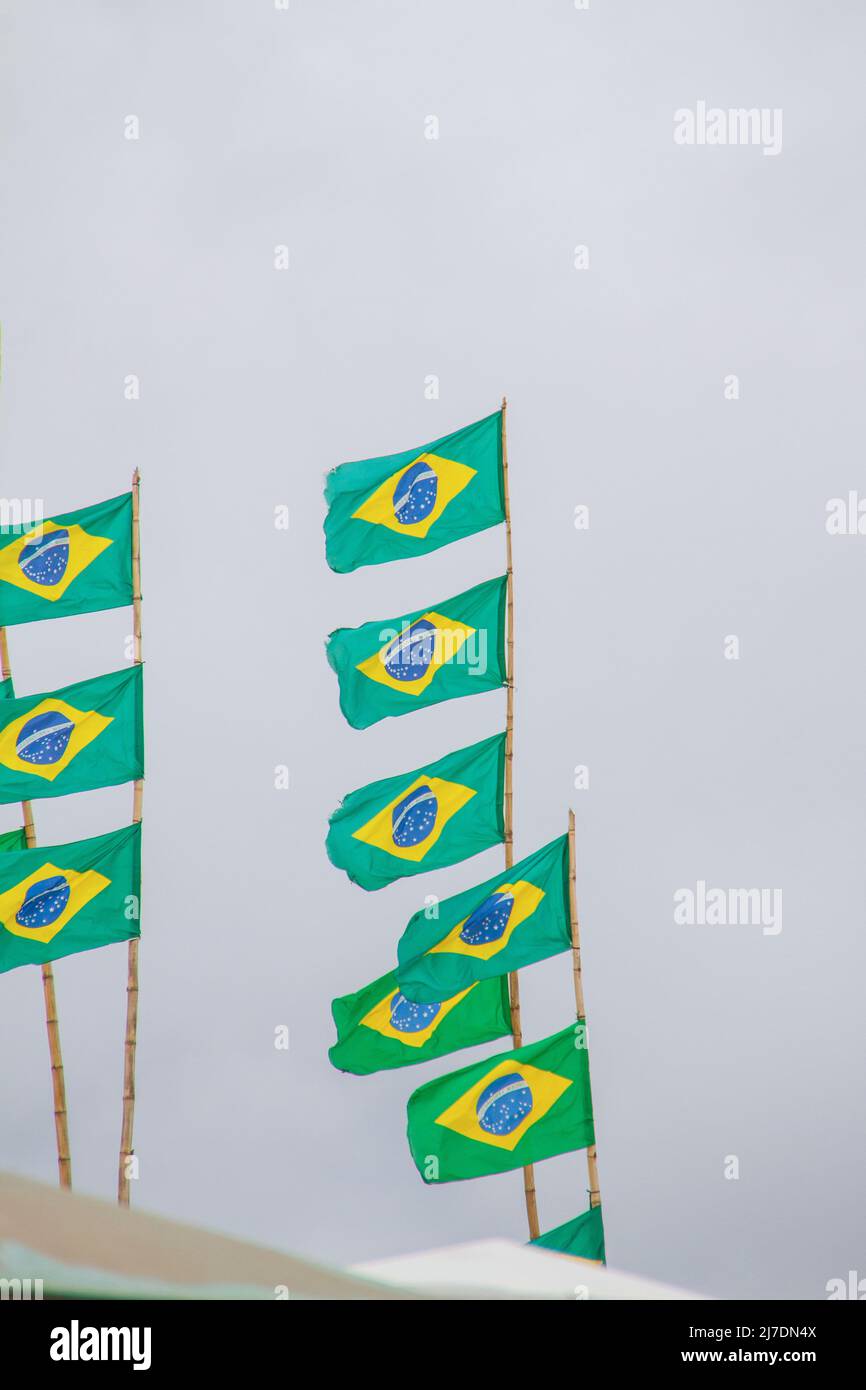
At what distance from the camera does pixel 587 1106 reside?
73.3 feet

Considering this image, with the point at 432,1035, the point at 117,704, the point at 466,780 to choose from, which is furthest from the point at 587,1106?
the point at 117,704

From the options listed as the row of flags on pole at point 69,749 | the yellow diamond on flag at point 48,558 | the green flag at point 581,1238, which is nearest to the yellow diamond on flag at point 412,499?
the row of flags on pole at point 69,749

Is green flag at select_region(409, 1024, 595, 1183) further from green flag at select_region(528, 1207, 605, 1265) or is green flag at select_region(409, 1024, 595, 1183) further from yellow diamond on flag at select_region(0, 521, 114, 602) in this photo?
yellow diamond on flag at select_region(0, 521, 114, 602)

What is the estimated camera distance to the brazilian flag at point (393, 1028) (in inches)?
916

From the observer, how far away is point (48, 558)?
81.1 ft

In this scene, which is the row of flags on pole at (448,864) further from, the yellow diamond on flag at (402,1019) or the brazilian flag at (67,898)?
the brazilian flag at (67,898)

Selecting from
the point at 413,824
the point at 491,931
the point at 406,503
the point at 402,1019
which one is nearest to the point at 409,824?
the point at 413,824

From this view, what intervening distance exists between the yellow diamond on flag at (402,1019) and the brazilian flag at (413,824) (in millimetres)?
1704

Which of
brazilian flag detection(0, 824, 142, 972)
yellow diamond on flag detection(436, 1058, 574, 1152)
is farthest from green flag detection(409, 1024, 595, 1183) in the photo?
brazilian flag detection(0, 824, 142, 972)

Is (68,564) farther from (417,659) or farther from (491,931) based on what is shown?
(491,931)

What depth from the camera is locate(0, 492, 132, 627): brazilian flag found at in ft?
80.7

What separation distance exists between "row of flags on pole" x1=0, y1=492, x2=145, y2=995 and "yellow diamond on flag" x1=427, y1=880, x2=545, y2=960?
475 cm
